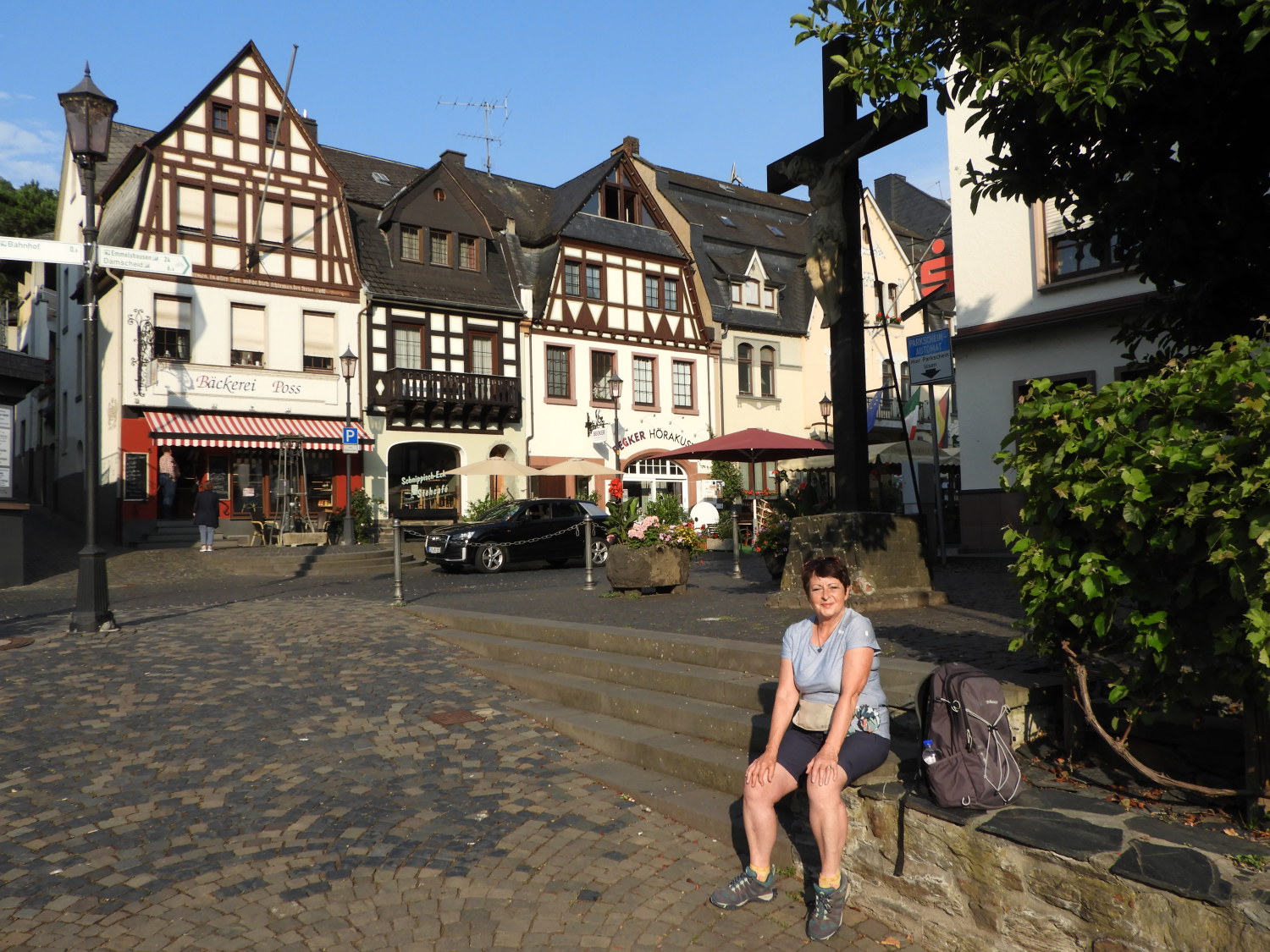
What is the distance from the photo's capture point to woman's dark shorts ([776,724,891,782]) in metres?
4.23

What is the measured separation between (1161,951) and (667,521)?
9.65 metres

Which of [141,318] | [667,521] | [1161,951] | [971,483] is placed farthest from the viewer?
[141,318]

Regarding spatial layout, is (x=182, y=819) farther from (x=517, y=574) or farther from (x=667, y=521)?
(x=517, y=574)

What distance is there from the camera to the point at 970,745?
3898 millimetres

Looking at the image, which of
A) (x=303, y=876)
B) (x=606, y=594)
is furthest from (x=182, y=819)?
(x=606, y=594)

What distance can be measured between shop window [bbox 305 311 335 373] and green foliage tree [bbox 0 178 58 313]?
63.1 feet

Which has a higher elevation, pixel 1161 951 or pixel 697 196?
pixel 697 196

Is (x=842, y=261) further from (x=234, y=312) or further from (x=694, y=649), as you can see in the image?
(x=234, y=312)

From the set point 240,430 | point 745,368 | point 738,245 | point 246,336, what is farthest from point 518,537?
point 738,245

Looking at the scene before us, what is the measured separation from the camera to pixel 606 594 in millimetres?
12688

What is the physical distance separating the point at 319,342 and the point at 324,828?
24517 mm

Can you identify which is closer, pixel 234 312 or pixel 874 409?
pixel 234 312

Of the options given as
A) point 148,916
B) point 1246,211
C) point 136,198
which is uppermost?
point 136,198


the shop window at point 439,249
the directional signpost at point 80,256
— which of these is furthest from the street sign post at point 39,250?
the shop window at point 439,249
